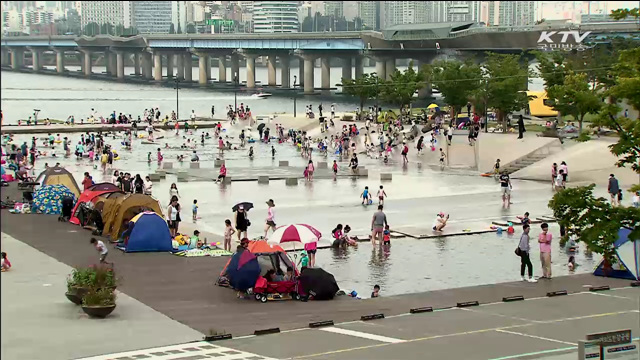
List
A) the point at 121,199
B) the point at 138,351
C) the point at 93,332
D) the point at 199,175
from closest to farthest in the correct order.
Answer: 1. the point at 138,351
2. the point at 93,332
3. the point at 121,199
4. the point at 199,175

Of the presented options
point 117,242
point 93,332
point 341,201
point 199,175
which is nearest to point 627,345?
point 93,332

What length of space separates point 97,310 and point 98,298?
0.24 meters

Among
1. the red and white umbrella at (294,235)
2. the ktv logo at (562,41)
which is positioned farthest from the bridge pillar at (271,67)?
the red and white umbrella at (294,235)

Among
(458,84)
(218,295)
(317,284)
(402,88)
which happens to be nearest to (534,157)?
(458,84)

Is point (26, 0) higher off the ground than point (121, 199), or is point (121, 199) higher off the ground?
point (26, 0)

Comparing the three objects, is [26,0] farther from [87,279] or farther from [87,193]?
[87,193]

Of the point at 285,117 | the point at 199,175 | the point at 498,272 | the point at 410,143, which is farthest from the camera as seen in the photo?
the point at 285,117

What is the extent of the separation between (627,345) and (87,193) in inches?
1000

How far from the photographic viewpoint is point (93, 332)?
66.9ft

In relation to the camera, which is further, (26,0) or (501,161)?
(501,161)

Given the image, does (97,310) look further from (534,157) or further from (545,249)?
(534,157)

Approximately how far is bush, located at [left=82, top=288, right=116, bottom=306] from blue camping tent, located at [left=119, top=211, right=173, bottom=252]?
8.22 metres

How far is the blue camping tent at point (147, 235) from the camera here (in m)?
30.0

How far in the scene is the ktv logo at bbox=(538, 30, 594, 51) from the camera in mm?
96150
